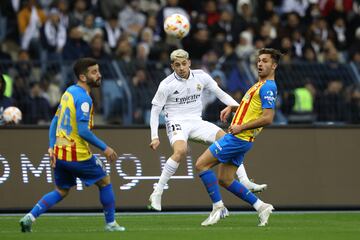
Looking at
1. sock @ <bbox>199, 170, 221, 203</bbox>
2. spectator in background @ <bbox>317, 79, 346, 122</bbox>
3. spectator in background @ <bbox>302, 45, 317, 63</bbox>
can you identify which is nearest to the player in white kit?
sock @ <bbox>199, 170, 221, 203</bbox>

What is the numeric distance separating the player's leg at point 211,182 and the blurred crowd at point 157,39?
6.49 meters

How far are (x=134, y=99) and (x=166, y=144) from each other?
3775 millimetres

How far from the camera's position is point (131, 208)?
16172 millimetres

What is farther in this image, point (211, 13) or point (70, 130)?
point (211, 13)

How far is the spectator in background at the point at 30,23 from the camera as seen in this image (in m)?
22.3

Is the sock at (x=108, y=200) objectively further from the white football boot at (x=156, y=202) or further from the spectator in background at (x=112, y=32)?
the spectator in background at (x=112, y=32)

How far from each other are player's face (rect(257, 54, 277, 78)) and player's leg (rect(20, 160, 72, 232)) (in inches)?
106

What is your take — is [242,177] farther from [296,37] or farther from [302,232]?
[296,37]

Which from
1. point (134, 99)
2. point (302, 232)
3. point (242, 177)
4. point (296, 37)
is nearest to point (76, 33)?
point (134, 99)

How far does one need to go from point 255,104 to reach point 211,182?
121 cm

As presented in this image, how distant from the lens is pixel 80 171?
12.2 meters

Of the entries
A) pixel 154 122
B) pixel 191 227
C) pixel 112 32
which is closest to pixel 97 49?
pixel 112 32

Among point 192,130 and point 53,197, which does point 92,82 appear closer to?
point 53,197

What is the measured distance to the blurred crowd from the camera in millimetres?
20062
